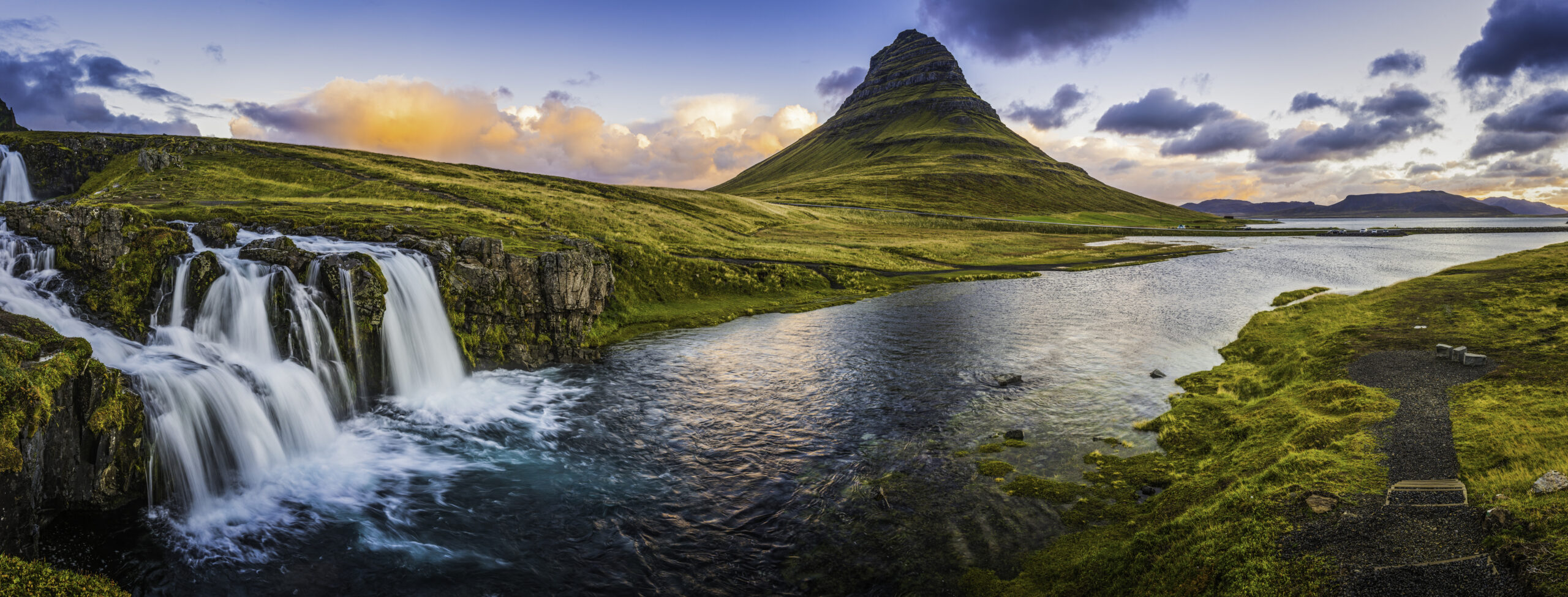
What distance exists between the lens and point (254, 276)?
81.5 ft

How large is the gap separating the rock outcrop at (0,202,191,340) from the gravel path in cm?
3454

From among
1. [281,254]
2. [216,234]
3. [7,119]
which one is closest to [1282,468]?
[281,254]

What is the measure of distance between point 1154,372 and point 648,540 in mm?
25419

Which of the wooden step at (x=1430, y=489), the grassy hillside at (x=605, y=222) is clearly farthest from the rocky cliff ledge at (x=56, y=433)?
the wooden step at (x=1430, y=489)

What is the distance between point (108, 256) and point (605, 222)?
63.7 m

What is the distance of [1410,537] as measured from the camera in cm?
1031

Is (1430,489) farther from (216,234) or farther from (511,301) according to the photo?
(216,234)

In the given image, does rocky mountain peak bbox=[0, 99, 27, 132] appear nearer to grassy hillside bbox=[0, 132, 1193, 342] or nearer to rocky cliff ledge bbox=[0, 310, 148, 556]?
grassy hillside bbox=[0, 132, 1193, 342]

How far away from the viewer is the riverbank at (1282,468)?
10438 millimetres

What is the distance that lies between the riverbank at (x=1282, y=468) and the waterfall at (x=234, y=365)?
70.9 ft

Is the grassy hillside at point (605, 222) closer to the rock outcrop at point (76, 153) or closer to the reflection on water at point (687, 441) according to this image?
the rock outcrop at point (76, 153)

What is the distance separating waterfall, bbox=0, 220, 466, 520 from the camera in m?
17.5

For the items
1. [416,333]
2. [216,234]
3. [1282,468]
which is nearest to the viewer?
[1282,468]

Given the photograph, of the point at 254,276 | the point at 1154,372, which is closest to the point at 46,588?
the point at 254,276
